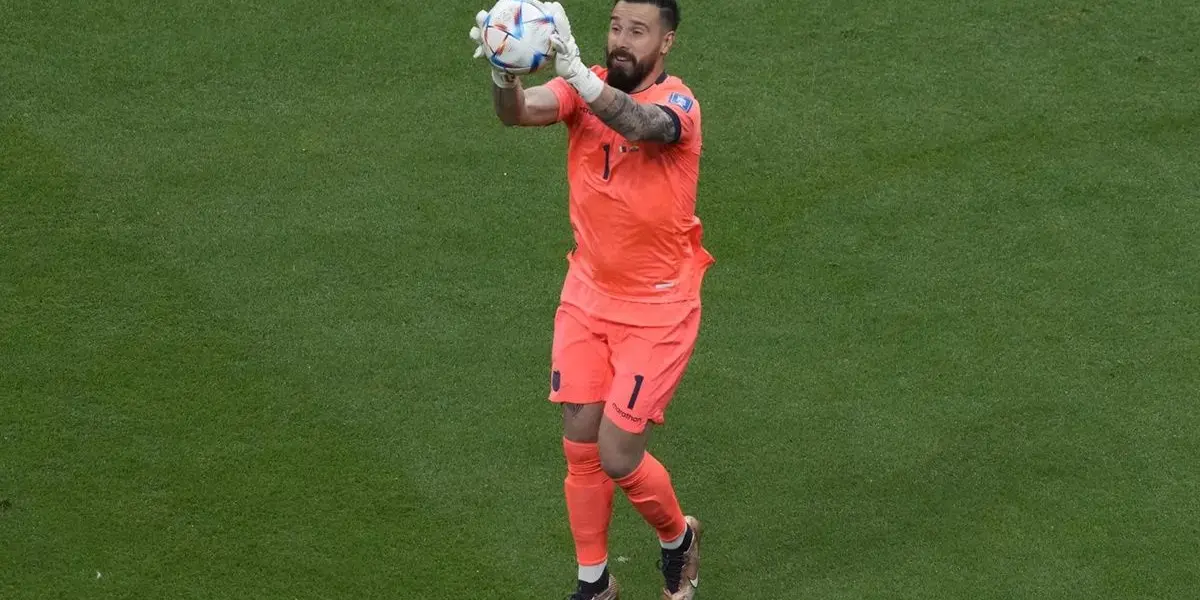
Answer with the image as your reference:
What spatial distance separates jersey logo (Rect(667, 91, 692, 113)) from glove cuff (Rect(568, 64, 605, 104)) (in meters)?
0.60

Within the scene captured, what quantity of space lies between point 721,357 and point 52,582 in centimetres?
373

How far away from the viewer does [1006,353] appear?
9.53 m

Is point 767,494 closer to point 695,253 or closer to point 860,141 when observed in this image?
point 695,253

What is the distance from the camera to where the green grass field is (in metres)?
8.39

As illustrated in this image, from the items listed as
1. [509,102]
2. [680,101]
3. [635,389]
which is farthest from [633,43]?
[635,389]

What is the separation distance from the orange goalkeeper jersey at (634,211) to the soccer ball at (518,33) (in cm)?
67

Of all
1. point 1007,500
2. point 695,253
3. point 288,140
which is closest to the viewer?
point 695,253

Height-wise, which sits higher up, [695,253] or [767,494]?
[695,253]

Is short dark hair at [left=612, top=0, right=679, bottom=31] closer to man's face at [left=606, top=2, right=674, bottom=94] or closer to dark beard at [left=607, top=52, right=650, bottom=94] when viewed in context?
man's face at [left=606, top=2, right=674, bottom=94]

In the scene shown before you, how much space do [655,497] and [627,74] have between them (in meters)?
1.94

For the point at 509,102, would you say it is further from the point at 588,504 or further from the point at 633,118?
the point at 588,504

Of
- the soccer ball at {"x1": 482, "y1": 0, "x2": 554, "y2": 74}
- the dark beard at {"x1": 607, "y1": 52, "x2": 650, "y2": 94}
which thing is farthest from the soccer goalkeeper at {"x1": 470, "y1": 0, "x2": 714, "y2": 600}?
the soccer ball at {"x1": 482, "y1": 0, "x2": 554, "y2": 74}

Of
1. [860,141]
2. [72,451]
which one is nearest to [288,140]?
[72,451]

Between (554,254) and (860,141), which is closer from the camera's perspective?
(554,254)
